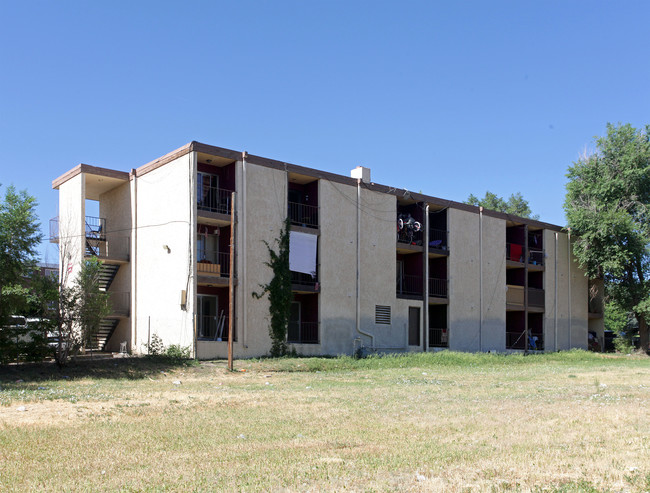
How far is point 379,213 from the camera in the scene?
1342 inches

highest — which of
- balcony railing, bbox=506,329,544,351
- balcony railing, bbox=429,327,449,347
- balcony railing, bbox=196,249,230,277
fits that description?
balcony railing, bbox=196,249,230,277

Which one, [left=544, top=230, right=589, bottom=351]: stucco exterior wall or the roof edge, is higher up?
the roof edge

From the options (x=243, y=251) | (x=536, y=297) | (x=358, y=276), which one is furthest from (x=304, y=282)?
(x=536, y=297)

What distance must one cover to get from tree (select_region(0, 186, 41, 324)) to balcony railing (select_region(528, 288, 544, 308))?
100 feet

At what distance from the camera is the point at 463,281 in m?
38.0

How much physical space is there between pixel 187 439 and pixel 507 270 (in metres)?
36.4

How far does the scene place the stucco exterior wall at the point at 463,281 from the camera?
37344 millimetres

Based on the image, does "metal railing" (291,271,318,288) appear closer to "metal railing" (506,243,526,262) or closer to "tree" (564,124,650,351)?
"metal railing" (506,243,526,262)

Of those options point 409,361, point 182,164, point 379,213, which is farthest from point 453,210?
point 182,164

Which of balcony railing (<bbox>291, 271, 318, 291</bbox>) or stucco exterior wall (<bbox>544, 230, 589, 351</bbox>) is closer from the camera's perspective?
balcony railing (<bbox>291, 271, 318, 291</bbox>)

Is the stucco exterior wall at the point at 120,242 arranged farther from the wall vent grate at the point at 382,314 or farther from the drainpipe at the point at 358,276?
the wall vent grate at the point at 382,314

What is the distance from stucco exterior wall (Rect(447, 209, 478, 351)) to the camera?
37344 millimetres

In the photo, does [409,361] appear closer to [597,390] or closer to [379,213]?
[379,213]

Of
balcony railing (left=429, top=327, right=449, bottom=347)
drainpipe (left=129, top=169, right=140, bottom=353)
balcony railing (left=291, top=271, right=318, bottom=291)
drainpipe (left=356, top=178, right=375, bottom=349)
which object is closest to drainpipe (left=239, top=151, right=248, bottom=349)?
balcony railing (left=291, top=271, right=318, bottom=291)
